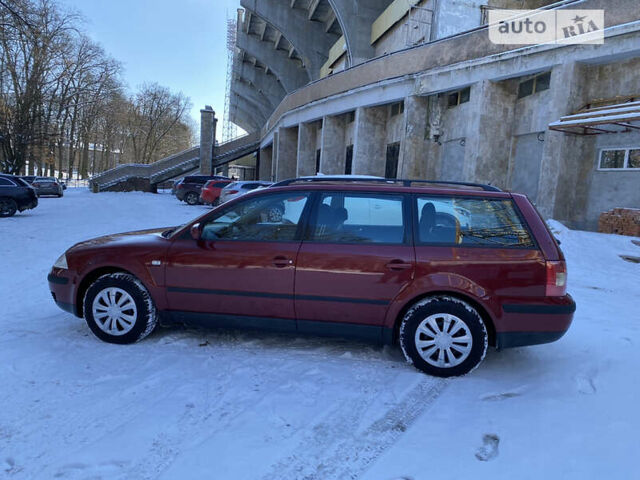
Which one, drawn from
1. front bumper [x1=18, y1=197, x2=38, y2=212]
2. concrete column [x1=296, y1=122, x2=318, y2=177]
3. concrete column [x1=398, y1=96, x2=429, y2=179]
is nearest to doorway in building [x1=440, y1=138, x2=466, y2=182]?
concrete column [x1=398, y1=96, x2=429, y2=179]

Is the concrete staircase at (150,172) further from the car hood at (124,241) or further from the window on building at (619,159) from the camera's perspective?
the car hood at (124,241)

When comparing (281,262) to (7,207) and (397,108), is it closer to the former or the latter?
(7,207)

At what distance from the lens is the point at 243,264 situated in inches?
156

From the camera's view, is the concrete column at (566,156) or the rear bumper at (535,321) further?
the concrete column at (566,156)

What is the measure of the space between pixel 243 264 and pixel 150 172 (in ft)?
132

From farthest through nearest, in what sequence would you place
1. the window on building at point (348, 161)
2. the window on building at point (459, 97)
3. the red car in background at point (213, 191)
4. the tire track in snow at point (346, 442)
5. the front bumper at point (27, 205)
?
the window on building at point (348, 161)
the red car in background at point (213, 191)
the window on building at point (459, 97)
the front bumper at point (27, 205)
the tire track in snow at point (346, 442)

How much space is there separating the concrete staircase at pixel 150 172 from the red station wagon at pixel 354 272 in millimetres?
38833

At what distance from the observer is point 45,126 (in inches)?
1374

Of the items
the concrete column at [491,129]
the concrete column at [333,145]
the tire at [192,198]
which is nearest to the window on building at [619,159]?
the concrete column at [491,129]

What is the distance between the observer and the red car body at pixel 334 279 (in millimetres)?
3617

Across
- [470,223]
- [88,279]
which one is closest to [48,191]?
[88,279]

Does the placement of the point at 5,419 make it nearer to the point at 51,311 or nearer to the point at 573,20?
A: the point at 51,311

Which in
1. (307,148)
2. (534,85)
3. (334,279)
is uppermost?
(534,85)

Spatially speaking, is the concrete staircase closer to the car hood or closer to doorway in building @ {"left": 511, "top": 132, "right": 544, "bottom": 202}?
doorway in building @ {"left": 511, "top": 132, "right": 544, "bottom": 202}
